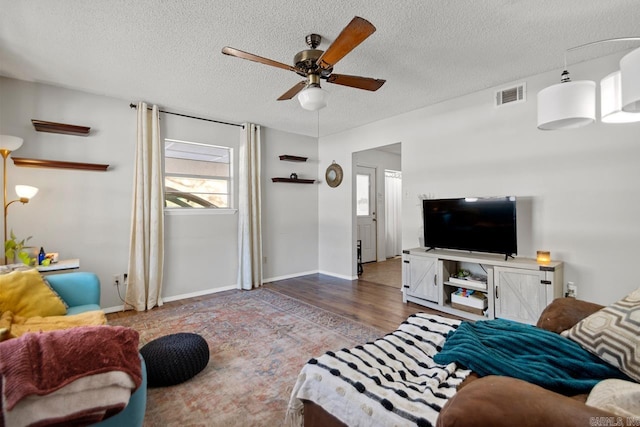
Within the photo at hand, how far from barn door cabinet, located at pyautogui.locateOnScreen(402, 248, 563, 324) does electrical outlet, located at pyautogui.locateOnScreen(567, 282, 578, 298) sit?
102mm

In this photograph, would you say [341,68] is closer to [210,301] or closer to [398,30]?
[398,30]

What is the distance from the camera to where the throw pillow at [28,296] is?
2008mm

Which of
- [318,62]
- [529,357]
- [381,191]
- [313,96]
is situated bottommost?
[529,357]

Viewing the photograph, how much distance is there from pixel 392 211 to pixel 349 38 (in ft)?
19.6

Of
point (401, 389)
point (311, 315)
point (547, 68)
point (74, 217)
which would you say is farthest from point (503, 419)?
point (74, 217)

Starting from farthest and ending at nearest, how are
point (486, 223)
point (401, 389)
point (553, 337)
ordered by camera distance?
point (486, 223) < point (553, 337) < point (401, 389)

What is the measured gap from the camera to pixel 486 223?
316 cm

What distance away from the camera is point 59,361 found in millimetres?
918

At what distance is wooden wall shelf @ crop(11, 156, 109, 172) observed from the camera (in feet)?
9.84

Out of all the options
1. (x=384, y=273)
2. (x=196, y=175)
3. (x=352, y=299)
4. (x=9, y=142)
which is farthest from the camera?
(x=384, y=273)

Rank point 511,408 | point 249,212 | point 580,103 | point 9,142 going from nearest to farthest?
1. point 511,408
2. point 580,103
3. point 9,142
4. point 249,212

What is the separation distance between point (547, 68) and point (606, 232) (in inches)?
66.2

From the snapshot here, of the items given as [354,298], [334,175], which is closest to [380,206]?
[334,175]

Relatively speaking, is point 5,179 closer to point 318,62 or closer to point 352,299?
point 318,62
